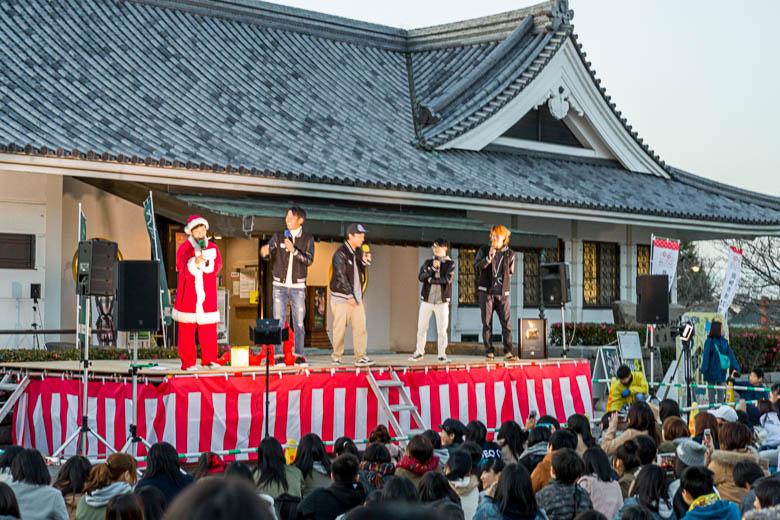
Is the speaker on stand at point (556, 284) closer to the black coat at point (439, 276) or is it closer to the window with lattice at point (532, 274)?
the black coat at point (439, 276)

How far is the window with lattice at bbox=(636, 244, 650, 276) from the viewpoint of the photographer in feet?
85.9

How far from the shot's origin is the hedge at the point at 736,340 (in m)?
23.0

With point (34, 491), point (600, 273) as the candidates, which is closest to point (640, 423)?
point (34, 491)

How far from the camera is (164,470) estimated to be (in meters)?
8.53

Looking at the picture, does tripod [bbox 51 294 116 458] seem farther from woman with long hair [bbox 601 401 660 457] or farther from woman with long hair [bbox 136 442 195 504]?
woman with long hair [bbox 601 401 660 457]

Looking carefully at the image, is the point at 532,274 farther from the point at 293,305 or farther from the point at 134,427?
the point at 134,427

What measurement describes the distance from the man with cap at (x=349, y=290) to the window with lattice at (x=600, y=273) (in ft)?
36.2

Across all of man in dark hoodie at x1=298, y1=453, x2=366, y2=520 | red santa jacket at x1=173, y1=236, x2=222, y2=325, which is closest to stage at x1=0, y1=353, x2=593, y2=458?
red santa jacket at x1=173, y1=236, x2=222, y2=325

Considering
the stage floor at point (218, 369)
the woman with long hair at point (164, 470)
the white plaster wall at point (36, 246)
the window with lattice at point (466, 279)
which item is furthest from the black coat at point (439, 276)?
the woman with long hair at point (164, 470)

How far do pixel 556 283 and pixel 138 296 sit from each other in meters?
7.39

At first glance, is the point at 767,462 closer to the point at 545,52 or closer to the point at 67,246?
the point at 67,246

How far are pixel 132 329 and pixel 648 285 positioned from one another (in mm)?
8437

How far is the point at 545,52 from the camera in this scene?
2467 cm

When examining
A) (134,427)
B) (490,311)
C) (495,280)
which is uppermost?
(495,280)
